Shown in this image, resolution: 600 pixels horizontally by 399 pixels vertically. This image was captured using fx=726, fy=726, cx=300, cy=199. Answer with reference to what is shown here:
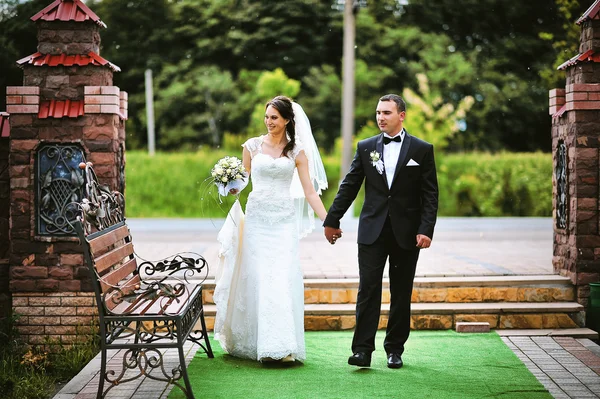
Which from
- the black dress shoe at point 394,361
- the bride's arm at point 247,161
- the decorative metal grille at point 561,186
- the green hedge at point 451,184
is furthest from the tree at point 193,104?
the black dress shoe at point 394,361

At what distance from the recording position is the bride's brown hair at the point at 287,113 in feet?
19.3

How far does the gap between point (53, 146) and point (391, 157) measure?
3131 millimetres

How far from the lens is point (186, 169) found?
779 inches

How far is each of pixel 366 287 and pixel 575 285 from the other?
281 centimetres

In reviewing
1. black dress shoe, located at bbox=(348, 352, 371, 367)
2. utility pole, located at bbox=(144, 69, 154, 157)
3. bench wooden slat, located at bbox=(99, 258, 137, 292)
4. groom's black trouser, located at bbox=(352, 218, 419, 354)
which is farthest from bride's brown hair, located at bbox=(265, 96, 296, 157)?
utility pole, located at bbox=(144, 69, 154, 157)

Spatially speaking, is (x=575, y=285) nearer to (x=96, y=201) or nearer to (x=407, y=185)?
(x=407, y=185)

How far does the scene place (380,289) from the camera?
18.6 feet

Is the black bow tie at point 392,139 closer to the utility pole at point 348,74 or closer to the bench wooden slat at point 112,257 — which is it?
the bench wooden slat at point 112,257

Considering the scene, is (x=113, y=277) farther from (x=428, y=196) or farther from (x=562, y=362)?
(x=562, y=362)

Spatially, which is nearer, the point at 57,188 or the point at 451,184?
the point at 57,188

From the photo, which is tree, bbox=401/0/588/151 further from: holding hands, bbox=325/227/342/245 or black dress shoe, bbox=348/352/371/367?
black dress shoe, bbox=348/352/371/367

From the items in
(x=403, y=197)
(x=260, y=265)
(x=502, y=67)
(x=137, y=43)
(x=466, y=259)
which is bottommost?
(x=466, y=259)

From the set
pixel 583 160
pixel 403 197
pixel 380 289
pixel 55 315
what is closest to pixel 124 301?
pixel 55 315

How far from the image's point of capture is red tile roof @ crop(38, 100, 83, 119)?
21.6 ft
